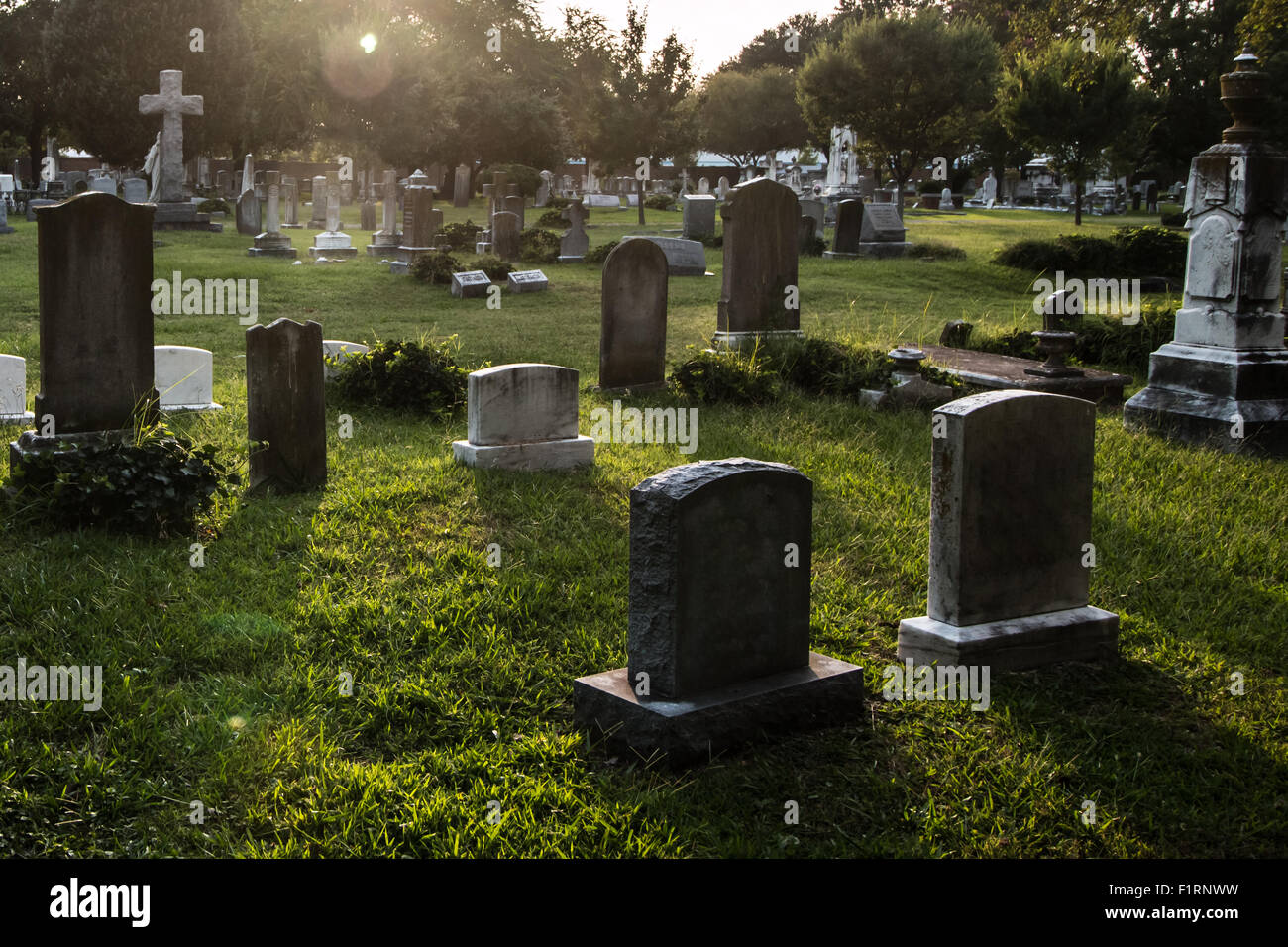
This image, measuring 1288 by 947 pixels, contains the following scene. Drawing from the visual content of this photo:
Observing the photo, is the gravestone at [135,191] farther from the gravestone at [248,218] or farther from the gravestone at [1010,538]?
the gravestone at [1010,538]

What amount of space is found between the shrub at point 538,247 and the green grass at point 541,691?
15.2 meters

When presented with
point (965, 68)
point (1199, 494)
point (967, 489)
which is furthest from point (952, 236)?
point (967, 489)

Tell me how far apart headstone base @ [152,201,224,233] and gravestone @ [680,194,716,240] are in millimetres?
10575

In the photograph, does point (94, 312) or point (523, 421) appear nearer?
point (94, 312)

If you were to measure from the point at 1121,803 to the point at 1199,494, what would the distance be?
4.19 meters

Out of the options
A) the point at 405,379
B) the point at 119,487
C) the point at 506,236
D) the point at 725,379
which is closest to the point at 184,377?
the point at 405,379

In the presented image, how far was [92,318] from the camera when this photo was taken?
262 inches

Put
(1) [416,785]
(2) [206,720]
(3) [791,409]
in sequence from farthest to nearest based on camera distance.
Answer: (3) [791,409] → (2) [206,720] → (1) [416,785]

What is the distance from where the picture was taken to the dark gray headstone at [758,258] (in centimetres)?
1155

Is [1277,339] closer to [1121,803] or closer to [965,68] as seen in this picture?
[1121,803]

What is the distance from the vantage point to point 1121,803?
3754 mm

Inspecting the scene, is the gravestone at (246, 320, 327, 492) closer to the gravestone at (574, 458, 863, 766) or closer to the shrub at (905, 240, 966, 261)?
the gravestone at (574, 458, 863, 766)

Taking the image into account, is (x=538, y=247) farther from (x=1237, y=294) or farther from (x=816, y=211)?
(x=1237, y=294)

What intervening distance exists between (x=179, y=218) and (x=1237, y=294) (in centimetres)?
2333
